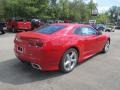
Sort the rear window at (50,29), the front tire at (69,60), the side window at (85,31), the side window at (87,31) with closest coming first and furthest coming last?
1. the front tire at (69,60)
2. the rear window at (50,29)
3. the side window at (85,31)
4. the side window at (87,31)

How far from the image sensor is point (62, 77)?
5.75 metres

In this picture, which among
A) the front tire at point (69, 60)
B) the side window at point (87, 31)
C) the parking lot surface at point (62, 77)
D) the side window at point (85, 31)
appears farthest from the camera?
the side window at point (87, 31)

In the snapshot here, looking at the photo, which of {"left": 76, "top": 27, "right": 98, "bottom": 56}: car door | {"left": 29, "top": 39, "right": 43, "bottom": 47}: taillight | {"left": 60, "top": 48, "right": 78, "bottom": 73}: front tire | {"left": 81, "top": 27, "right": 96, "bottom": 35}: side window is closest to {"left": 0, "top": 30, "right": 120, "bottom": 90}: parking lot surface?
{"left": 60, "top": 48, "right": 78, "bottom": 73}: front tire

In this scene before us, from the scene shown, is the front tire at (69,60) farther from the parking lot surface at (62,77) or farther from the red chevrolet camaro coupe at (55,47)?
the parking lot surface at (62,77)

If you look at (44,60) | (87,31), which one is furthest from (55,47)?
(87,31)

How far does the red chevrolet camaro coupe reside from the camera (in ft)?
18.1

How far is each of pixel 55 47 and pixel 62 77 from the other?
83 cm

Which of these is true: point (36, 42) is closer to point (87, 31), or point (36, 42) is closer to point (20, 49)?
point (20, 49)

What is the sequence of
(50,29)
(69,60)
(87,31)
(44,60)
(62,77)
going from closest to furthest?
1. (44,60)
2. (62,77)
3. (69,60)
4. (50,29)
5. (87,31)

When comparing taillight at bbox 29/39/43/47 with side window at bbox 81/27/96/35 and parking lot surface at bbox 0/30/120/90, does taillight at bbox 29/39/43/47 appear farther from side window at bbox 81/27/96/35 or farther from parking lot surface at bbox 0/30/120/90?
side window at bbox 81/27/96/35

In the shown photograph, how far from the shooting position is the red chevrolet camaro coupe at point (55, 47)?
550cm

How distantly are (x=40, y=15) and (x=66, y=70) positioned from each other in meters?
24.4

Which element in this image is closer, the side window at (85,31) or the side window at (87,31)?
the side window at (85,31)

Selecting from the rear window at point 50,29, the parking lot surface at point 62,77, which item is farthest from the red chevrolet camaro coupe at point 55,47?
the parking lot surface at point 62,77
